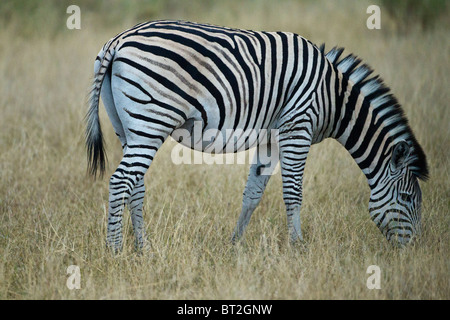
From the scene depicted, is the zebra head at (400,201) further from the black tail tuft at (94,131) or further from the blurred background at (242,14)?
the blurred background at (242,14)

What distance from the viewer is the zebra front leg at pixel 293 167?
493cm

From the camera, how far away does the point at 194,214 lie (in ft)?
19.4

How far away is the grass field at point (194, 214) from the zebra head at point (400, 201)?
0.15 m

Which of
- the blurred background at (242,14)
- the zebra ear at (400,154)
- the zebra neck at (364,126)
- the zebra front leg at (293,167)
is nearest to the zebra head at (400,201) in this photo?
the zebra ear at (400,154)

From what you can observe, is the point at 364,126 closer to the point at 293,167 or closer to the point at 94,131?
the point at 293,167

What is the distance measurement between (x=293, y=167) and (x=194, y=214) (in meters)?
1.50

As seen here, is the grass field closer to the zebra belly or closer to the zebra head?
the zebra head

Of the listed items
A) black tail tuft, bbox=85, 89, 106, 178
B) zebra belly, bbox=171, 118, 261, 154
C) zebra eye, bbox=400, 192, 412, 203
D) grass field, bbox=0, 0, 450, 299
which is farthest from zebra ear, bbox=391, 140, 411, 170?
black tail tuft, bbox=85, 89, 106, 178

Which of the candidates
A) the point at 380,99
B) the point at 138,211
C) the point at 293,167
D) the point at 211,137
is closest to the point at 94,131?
the point at 138,211

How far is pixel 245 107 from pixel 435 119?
15.6ft

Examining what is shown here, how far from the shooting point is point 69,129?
816cm

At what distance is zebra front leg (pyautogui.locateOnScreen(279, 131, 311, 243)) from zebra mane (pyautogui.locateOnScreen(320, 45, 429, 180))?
0.84 meters

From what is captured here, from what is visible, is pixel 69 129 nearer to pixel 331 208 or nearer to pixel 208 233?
pixel 208 233

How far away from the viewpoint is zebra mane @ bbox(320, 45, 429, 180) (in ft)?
16.7
